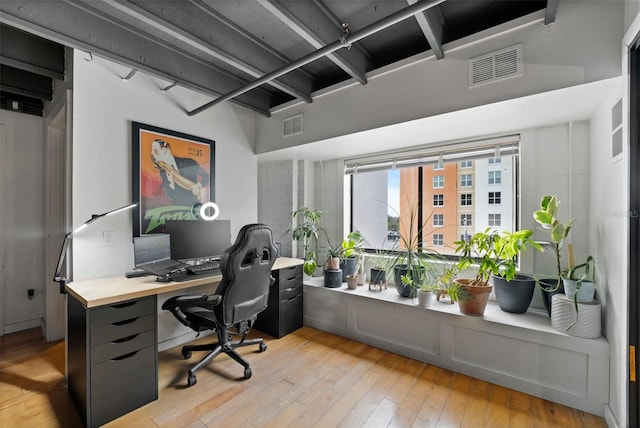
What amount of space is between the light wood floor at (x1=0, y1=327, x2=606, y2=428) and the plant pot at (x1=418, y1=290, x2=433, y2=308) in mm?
501

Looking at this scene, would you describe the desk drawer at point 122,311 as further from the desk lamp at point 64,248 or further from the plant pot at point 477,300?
the plant pot at point 477,300

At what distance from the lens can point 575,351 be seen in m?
1.80

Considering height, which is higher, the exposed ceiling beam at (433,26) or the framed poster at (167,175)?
the exposed ceiling beam at (433,26)

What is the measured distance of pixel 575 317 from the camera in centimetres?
182

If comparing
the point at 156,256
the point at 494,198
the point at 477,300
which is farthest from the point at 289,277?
the point at 494,198

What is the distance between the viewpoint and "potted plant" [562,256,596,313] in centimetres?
183

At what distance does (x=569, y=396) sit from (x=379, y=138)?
238 cm

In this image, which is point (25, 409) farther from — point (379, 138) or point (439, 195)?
point (439, 195)

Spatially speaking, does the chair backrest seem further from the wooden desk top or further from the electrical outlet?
the electrical outlet

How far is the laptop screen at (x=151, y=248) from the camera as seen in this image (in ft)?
7.16

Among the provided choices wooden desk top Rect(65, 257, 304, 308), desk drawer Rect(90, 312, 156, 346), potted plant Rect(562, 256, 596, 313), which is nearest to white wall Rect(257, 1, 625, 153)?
potted plant Rect(562, 256, 596, 313)

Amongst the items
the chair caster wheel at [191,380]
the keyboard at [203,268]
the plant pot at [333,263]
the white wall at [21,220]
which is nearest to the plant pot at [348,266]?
the plant pot at [333,263]

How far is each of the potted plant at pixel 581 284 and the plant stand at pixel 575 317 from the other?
0.04 m

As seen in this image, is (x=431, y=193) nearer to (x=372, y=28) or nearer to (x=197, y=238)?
(x=372, y=28)
